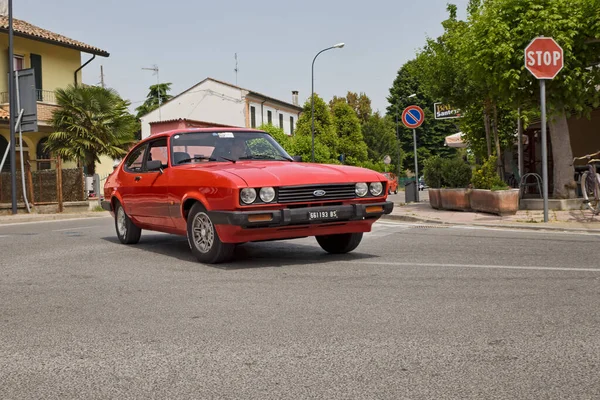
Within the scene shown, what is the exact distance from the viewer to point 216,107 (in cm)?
6084

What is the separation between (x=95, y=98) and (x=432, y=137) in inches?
2285

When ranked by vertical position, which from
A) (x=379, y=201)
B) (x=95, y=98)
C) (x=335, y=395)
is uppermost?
(x=95, y=98)

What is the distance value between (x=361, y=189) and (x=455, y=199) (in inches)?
Answer: 354

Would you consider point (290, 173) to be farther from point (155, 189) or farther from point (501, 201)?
point (501, 201)

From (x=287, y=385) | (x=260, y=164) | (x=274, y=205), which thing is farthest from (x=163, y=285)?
(x=287, y=385)

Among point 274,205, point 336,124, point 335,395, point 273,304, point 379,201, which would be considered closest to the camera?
point 335,395

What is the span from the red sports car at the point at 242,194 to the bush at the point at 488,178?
6.77 m

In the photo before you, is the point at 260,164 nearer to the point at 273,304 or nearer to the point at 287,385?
the point at 273,304

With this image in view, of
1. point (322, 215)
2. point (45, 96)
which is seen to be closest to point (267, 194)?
point (322, 215)

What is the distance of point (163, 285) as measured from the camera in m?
6.64

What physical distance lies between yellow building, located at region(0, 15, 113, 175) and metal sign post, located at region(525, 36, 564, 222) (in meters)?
20.3

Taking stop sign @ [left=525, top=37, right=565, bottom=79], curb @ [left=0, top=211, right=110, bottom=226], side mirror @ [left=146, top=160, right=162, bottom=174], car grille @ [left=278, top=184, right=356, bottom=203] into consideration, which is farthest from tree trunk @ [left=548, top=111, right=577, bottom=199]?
curb @ [left=0, top=211, right=110, bottom=226]

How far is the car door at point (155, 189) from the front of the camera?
8898mm

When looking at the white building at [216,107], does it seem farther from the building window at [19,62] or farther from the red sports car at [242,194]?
the red sports car at [242,194]
